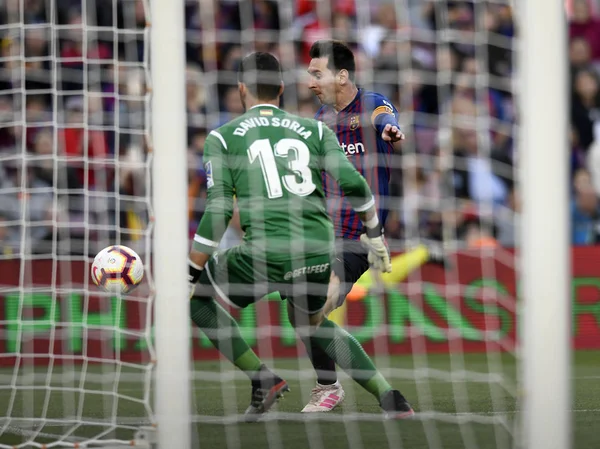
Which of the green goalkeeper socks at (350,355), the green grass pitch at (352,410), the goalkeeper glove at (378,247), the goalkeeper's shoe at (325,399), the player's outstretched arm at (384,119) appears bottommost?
the green grass pitch at (352,410)

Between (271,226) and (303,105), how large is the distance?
400cm

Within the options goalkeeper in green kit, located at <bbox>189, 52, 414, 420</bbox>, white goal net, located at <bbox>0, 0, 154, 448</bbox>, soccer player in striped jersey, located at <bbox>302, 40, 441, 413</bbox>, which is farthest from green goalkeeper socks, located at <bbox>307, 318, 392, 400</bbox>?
white goal net, located at <bbox>0, 0, 154, 448</bbox>

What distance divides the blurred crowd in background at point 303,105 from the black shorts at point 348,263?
9.16ft

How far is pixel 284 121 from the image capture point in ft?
18.5

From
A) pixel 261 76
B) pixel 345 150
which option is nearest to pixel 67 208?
pixel 345 150

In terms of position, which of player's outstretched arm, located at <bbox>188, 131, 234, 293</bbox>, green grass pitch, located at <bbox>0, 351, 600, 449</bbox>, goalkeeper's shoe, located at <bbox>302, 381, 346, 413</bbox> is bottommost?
green grass pitch, located at <bbox>0, 351, 600, 449</bbox>

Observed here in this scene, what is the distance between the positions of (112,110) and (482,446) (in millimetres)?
6136

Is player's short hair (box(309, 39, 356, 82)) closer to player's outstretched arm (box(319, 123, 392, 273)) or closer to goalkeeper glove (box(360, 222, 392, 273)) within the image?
player's outstretched arm (box(319, 123, 392, 273))

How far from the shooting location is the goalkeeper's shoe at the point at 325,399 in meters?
6.16

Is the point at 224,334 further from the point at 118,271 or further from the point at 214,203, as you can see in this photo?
the point at 118,271

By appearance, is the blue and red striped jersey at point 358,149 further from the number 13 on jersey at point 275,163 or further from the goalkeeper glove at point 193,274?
the goalkeeper glove at point 193,274

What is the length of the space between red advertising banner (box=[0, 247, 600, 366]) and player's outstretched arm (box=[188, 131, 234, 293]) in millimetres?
3617

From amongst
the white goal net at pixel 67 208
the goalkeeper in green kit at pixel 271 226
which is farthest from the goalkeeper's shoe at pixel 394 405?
the white goal net at pixel 67 208

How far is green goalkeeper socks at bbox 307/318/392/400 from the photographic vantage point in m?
5.64
